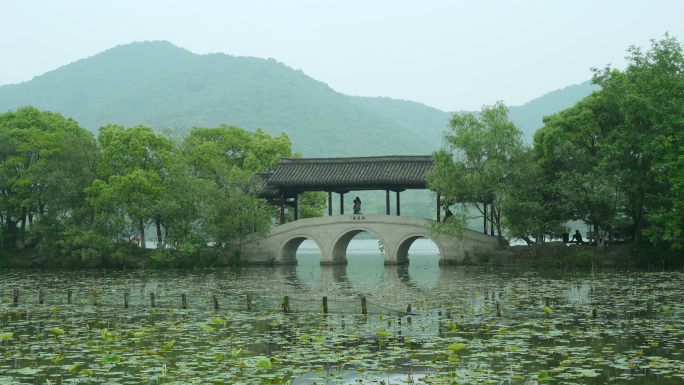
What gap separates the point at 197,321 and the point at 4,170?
3094 centimetres

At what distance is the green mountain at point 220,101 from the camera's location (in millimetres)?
142500

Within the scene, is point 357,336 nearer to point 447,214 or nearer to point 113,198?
point 447,214

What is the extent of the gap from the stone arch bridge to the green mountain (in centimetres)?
8239

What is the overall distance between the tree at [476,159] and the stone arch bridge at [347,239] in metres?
1.98

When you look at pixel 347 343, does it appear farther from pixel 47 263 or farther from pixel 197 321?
pixel 47 263

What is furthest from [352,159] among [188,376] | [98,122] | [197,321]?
[98,122]

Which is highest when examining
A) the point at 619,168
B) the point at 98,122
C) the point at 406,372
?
the point at 98,122

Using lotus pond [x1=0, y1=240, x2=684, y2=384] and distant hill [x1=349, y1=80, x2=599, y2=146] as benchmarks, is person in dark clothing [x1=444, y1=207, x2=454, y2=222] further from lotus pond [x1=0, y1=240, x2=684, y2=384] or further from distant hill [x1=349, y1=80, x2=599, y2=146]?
distant hill [x1=349, y1=80, x2=599, y2=146]

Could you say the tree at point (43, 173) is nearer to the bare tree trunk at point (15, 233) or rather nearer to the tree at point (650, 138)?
the bare tree trunk at point (15, 233)

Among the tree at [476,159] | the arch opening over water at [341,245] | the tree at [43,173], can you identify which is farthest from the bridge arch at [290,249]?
the tree at [43,173]

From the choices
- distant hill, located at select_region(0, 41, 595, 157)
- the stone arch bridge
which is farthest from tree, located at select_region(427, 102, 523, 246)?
distant hill, located at select_region(0, 41, 595, 157)

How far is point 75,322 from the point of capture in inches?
638

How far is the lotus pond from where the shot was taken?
10.1m

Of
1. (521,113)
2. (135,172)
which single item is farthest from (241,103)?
(135,172)
